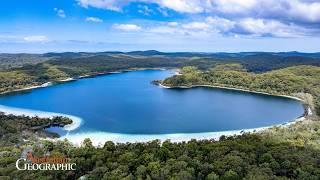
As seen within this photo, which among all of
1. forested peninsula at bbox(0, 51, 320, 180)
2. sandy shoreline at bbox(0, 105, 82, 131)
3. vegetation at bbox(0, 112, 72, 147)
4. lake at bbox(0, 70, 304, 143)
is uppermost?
forested peninsula at bbox(0, 51, 320, 180)

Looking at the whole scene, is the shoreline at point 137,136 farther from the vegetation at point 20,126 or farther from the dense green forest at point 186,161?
the dense green forest at point 186,161

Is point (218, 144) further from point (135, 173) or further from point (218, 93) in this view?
point (218, 93)

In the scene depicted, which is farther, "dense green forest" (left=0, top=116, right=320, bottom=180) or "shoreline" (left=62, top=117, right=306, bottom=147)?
"shoreline" (left=62, top=117, right=306, bottom=147)

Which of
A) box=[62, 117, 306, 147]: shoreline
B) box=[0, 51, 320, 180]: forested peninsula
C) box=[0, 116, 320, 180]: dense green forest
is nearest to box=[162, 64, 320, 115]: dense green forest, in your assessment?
box=[62, 117, 306, 147]: shoreline

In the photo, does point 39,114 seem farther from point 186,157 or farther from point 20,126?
point 186,157

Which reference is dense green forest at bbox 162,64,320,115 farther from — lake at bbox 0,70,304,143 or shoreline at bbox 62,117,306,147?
shoreline at bbox 62,117,306,147

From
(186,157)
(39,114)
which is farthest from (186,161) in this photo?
(39,114)

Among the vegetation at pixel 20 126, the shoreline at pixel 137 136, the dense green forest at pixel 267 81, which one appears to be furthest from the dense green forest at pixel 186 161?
the dense green forest at pixel 267 81
